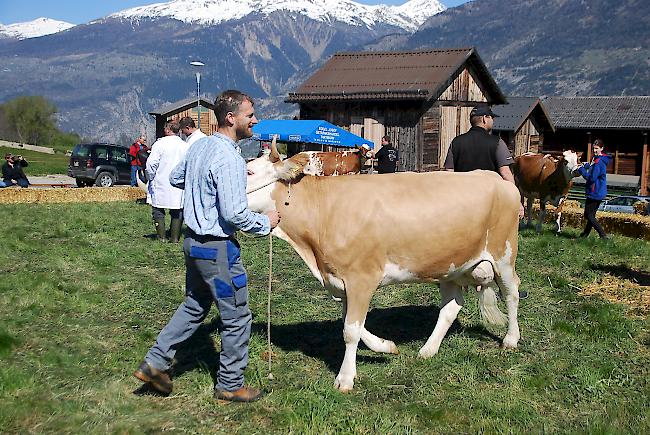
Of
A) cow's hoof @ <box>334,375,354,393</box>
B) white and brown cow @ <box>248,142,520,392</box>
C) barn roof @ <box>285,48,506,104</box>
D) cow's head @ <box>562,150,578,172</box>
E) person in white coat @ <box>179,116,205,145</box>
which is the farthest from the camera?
barn roof @ <box>285,48,506,104</box>

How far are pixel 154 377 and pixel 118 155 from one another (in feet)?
85.6

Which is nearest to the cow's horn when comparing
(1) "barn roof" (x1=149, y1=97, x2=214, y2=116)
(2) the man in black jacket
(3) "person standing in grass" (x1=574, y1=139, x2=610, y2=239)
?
(3) "person standing in grass" (x1=574, y1=139, x2=610, y2=239)

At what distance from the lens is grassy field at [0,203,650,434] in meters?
4.88

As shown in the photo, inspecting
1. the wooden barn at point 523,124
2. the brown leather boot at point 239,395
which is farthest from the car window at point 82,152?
the brown leather boot at point 239,395

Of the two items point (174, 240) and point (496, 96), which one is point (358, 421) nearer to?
point (174, 240)

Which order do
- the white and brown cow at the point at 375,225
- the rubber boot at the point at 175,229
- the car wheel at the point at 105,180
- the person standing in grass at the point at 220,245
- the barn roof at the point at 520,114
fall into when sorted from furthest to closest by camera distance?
the barn roof at the point at 520,114
the car wheel at the point at 105,180
the rubber boot at the point at 175,229
the white and brown cow at the point at 375,225
the person standing in grass at the point at 220,245

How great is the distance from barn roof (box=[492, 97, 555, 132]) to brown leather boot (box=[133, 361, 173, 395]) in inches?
1396

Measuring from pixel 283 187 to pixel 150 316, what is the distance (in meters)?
2.69

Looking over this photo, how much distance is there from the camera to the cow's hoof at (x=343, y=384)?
5.42 m

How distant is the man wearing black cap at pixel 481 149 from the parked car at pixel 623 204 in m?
14.4

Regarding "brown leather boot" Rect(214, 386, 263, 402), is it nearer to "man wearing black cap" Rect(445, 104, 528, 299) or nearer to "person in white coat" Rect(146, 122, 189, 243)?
"man wearing black cap" Rect(445, 104, 528, 299)

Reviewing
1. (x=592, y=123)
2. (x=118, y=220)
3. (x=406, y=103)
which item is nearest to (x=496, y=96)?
(x=406, y=103)

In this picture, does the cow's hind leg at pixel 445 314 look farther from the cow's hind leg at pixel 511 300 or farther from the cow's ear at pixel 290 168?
the cow's ear at pixel 290 168

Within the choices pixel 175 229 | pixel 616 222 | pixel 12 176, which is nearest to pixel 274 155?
pixel 175 229
